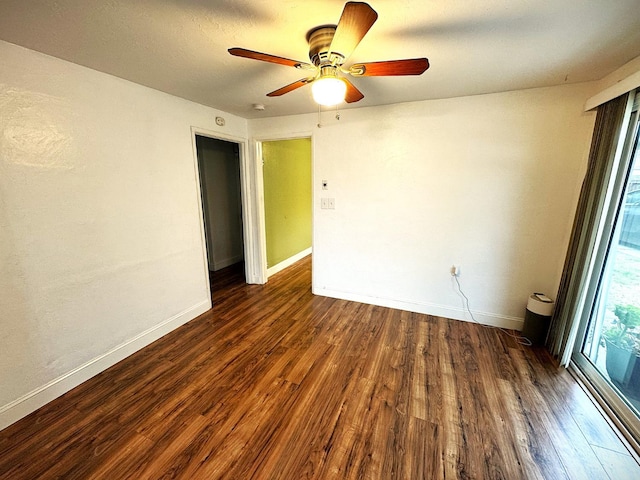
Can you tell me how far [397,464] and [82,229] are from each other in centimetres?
255

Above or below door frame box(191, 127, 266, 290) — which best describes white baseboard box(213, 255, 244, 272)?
below

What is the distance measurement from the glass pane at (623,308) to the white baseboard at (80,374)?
3.60m

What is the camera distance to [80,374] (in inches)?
76.1

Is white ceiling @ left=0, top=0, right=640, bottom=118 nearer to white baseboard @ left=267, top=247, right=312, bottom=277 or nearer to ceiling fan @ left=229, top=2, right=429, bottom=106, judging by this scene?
ceiling fan @ left=229, top=2, right=429, bottom=106

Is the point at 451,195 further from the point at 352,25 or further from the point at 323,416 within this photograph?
the point at 323,416

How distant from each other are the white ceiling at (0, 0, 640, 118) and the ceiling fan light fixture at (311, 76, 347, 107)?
0.27 metres

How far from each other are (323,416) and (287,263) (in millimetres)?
3181

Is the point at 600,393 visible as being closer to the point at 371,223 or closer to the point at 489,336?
the point at 489,336

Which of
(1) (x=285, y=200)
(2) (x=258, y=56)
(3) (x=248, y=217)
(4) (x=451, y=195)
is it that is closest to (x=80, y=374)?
(3) (x=248, y=217)

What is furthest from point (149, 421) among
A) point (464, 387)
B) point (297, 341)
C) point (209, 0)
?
point (209, 0)

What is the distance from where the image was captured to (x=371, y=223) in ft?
10.0

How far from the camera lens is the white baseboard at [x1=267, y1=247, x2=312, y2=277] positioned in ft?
14.0

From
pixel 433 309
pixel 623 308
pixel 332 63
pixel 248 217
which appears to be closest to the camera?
pixel 332 63

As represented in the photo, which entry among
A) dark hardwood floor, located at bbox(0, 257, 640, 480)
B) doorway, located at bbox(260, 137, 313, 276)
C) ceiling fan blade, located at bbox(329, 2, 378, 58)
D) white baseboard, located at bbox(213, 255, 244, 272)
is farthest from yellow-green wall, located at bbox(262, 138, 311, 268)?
ceiling fan blade, located at bbox(329, 2, 378, 58)
